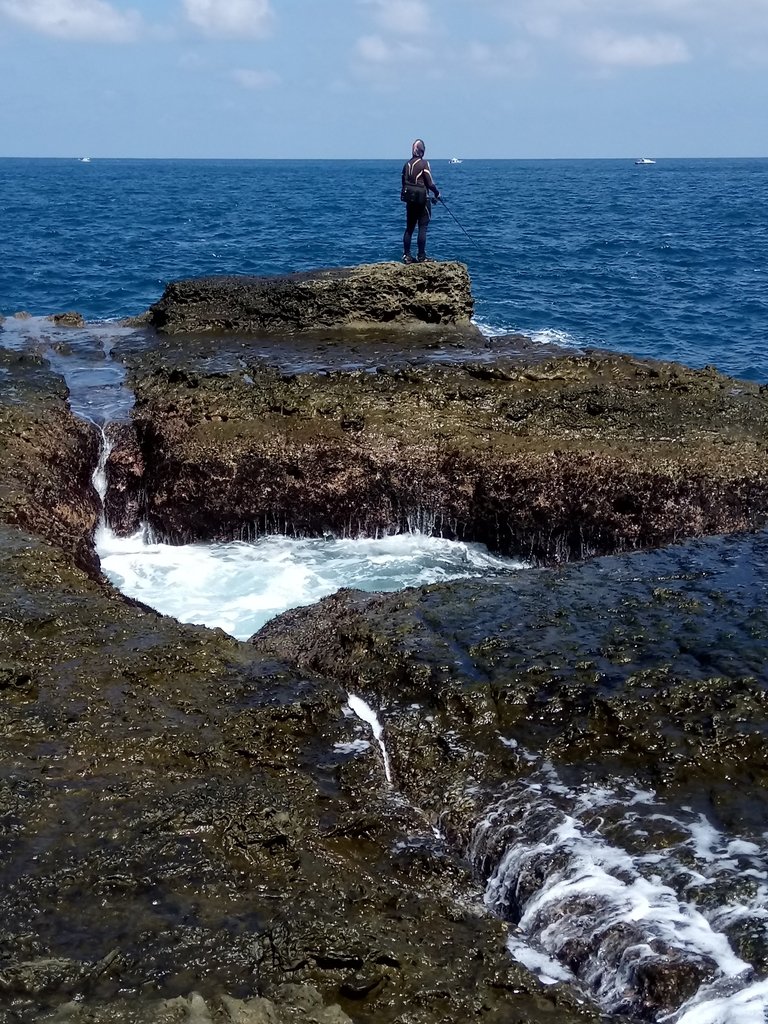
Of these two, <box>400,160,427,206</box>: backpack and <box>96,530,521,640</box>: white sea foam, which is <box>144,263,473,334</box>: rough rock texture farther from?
<box>96,530,521,640</box>: white sea foam

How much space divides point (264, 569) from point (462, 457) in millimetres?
3043

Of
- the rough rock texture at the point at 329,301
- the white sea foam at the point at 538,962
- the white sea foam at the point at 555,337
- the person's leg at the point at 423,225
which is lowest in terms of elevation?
the white sea foam at the point at 538,962

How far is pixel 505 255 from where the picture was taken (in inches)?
1524

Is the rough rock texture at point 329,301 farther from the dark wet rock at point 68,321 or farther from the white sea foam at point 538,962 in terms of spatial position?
the white sea foam at point 538,962

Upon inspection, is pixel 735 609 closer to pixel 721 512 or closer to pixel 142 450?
pixel 721 512

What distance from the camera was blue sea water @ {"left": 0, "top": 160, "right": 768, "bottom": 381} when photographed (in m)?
26.3

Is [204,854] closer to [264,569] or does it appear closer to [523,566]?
[264,569]

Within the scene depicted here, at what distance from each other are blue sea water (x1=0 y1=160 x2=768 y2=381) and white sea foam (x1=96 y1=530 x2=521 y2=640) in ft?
36.4

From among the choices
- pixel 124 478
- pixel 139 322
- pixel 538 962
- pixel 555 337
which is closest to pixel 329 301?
pixel 139 322

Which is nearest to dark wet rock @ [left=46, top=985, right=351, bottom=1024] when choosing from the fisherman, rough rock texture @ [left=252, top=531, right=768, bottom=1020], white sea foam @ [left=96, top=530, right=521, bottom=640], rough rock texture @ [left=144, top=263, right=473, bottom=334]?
rough rock texture @ [left=252, top=531, right=768, bottom=1020]

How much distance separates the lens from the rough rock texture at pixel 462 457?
1298 centimetres

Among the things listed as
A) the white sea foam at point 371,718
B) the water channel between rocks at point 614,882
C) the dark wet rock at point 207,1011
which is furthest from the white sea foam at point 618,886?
the dark wet rock at point 207,1011

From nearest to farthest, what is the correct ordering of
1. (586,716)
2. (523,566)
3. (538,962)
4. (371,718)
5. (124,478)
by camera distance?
(538,962) → (586,716) → (371,718) → (523,566) → (124,478)

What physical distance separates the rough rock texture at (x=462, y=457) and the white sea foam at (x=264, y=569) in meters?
0.28
